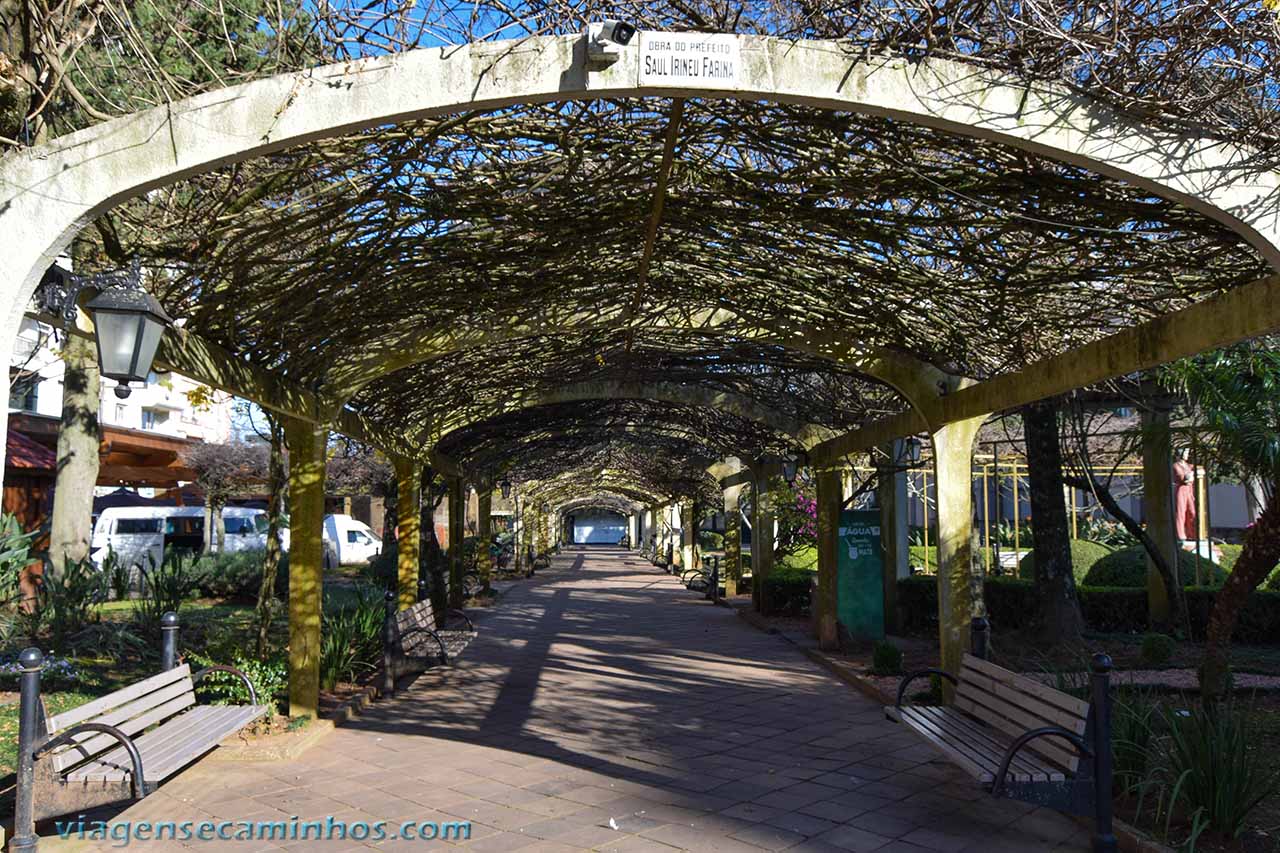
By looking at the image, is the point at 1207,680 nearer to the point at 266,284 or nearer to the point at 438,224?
the point at 438,224

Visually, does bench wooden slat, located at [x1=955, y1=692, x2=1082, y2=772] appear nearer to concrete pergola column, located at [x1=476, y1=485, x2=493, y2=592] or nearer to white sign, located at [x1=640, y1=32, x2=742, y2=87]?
white sign, located at [x1=640, y1=32, x2=742, y2=87]

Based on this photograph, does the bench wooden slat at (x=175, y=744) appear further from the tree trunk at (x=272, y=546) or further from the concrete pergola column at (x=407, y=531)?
the concrete pergola column at (x=407, y=531)

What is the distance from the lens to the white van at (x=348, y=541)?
27438 millimetres

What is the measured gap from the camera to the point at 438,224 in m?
5.75

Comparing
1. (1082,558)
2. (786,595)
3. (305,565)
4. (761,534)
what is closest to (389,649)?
(305,565)

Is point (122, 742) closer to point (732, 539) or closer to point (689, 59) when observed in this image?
point (689, 59)

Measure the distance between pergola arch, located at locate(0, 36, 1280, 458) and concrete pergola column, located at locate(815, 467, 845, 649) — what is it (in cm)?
801

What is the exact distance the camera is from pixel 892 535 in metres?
14.1

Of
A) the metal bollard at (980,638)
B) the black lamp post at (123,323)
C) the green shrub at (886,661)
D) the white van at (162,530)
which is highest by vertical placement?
the black lamp post at (123,323)

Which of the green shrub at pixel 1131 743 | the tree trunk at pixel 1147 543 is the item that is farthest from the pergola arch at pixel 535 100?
the tree trunk at pixel 1147 543

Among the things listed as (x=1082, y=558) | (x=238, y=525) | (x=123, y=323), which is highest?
(x=123, y=323)

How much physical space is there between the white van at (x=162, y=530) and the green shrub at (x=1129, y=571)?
16987mm

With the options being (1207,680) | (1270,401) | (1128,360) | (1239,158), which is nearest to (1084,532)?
(1270,401)

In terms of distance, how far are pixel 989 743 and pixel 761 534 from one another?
34.5 feet
